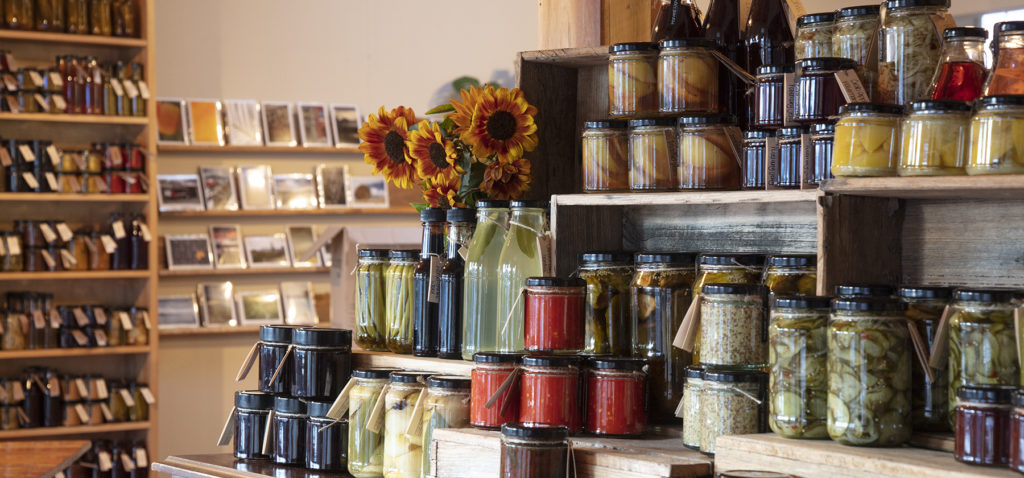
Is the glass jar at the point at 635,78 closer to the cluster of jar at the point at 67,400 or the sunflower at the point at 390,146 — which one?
the sunflower at the point at 390,146

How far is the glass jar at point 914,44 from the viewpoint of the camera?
1.62 m

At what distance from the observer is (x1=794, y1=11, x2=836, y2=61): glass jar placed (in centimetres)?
176

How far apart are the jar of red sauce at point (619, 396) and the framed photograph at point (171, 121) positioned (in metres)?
4.52

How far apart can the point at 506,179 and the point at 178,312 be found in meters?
4.10

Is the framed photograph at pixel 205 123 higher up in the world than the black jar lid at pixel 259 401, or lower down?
higher up

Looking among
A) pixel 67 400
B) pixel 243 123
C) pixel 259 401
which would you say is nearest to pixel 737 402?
pixel 259 401

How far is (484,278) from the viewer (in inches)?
79.9

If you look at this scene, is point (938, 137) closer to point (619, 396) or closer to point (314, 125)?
point (619, 396)

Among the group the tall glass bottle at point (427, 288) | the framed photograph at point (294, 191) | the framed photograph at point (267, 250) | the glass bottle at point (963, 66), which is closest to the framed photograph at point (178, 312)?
the framed photograph at point (267, 250)

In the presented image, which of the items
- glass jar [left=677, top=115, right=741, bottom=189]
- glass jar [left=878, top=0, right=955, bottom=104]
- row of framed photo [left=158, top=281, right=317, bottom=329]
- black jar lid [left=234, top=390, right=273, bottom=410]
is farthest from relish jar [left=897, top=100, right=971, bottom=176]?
row of framed photo [left=158, top=281, right=317, bottom=329]

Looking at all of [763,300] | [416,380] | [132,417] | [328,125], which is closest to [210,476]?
[416,380]

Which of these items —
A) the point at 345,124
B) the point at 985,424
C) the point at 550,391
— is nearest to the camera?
the point at 985,424

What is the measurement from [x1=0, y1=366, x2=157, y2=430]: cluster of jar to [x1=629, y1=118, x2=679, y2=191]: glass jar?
4075 mm

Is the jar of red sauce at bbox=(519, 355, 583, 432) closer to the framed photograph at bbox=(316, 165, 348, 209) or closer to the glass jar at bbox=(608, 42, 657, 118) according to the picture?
the glass jar at bbox=(608, 42, 657, 118)
